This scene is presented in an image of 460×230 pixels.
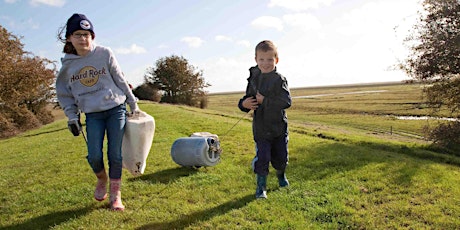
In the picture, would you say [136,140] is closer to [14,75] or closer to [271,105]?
[271,105]

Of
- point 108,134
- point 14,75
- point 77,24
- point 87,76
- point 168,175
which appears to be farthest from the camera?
point 14,75

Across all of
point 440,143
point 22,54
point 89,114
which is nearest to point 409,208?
point 89,114

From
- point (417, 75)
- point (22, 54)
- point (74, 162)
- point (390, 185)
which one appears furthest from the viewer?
point (22, 54)

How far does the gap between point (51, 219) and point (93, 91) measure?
2.15 m

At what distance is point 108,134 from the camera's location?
18.3 feet

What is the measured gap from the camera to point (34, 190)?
289 inches

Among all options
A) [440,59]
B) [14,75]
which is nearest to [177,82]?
[14,75]

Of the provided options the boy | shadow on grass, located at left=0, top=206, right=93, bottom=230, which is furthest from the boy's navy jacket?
shadow on grass, located at left=0, top=206, right=93, bottom=230

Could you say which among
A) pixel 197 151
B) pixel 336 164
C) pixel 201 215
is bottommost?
pixel 336 164

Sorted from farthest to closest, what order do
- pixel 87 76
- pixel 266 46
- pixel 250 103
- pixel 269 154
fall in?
pixel 269 154 < pixel 250 103 < pixel 266 46 < pixel 87 76

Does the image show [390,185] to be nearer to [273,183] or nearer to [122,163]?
[273,183]

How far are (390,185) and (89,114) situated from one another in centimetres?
588

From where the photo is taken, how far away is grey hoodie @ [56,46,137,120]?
5410 mm

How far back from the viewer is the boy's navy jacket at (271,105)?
611 centimetres
